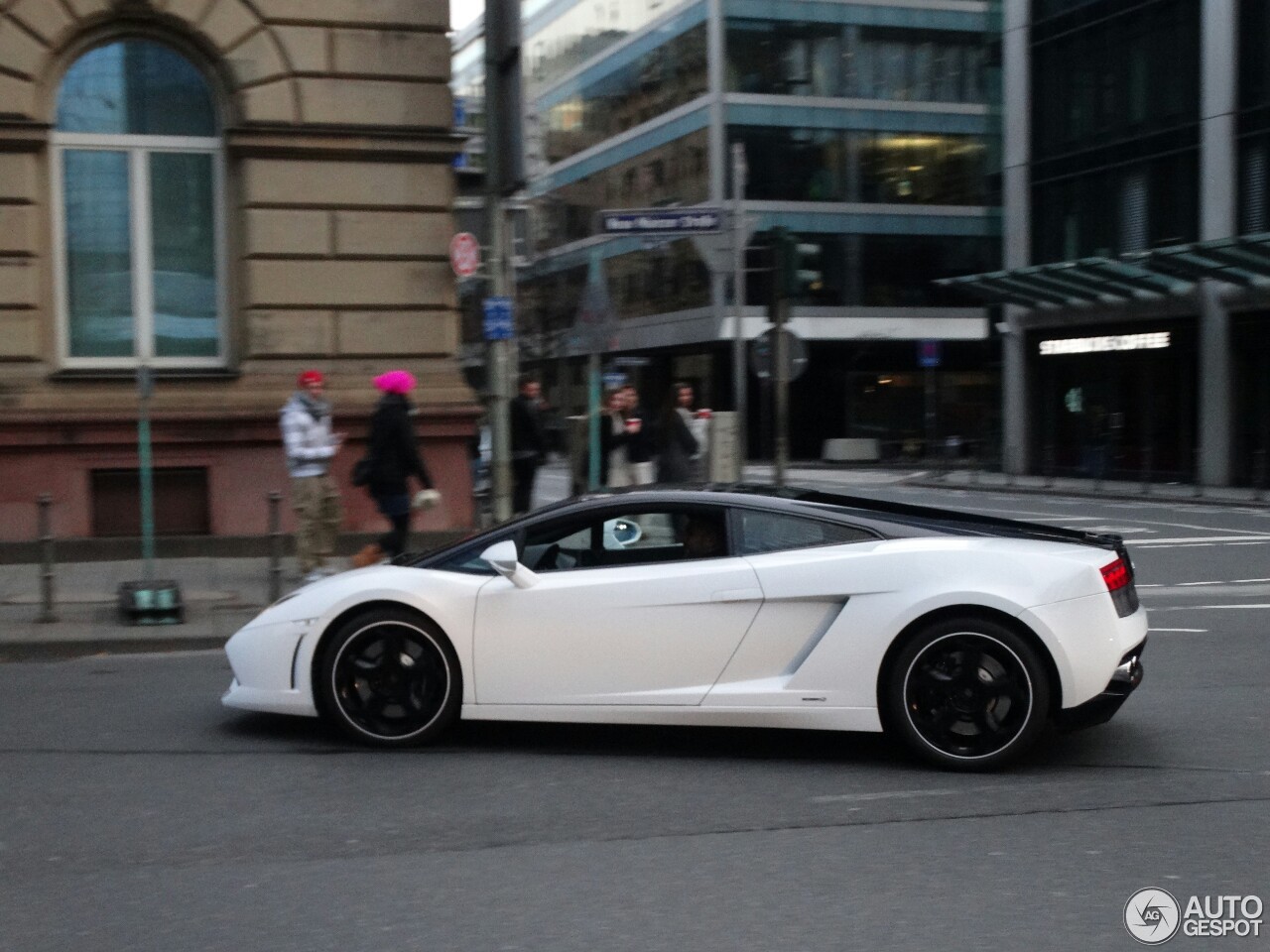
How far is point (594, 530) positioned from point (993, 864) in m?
2.46

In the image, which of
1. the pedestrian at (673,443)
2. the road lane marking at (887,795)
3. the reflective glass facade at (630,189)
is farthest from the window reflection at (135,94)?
the reflective glass facade at (630,189)

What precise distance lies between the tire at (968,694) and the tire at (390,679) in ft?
6.41

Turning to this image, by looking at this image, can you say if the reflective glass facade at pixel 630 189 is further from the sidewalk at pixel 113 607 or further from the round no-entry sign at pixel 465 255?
the sidewalk at pixel 113 607

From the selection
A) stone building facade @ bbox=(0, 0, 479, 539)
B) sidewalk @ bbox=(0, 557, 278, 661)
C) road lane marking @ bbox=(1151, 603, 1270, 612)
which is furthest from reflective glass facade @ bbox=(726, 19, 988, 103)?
road lane marking @ bbox=(1151, 603, 1270, 612)

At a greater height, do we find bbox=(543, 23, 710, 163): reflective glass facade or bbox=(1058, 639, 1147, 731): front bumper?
bbox=(543, 23, 710, 163): reflective glass facade

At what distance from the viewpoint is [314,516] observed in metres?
12.8

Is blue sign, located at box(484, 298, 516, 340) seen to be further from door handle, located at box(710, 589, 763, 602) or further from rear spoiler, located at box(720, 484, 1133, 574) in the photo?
door handle, located at box(710, 589, 763, 602)

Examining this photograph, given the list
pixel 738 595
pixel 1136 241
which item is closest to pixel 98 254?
pixel 738 595

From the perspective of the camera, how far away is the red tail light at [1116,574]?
251 inches

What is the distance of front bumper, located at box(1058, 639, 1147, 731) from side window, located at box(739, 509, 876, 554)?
1.10 metres

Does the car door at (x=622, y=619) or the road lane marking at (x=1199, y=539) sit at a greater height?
the car door at (x=622, y=619)

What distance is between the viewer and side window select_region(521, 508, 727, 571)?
21.8 feet

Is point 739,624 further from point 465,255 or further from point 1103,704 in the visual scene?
point 465,255

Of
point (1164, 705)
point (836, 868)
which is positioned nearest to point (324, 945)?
point (836, 868)
